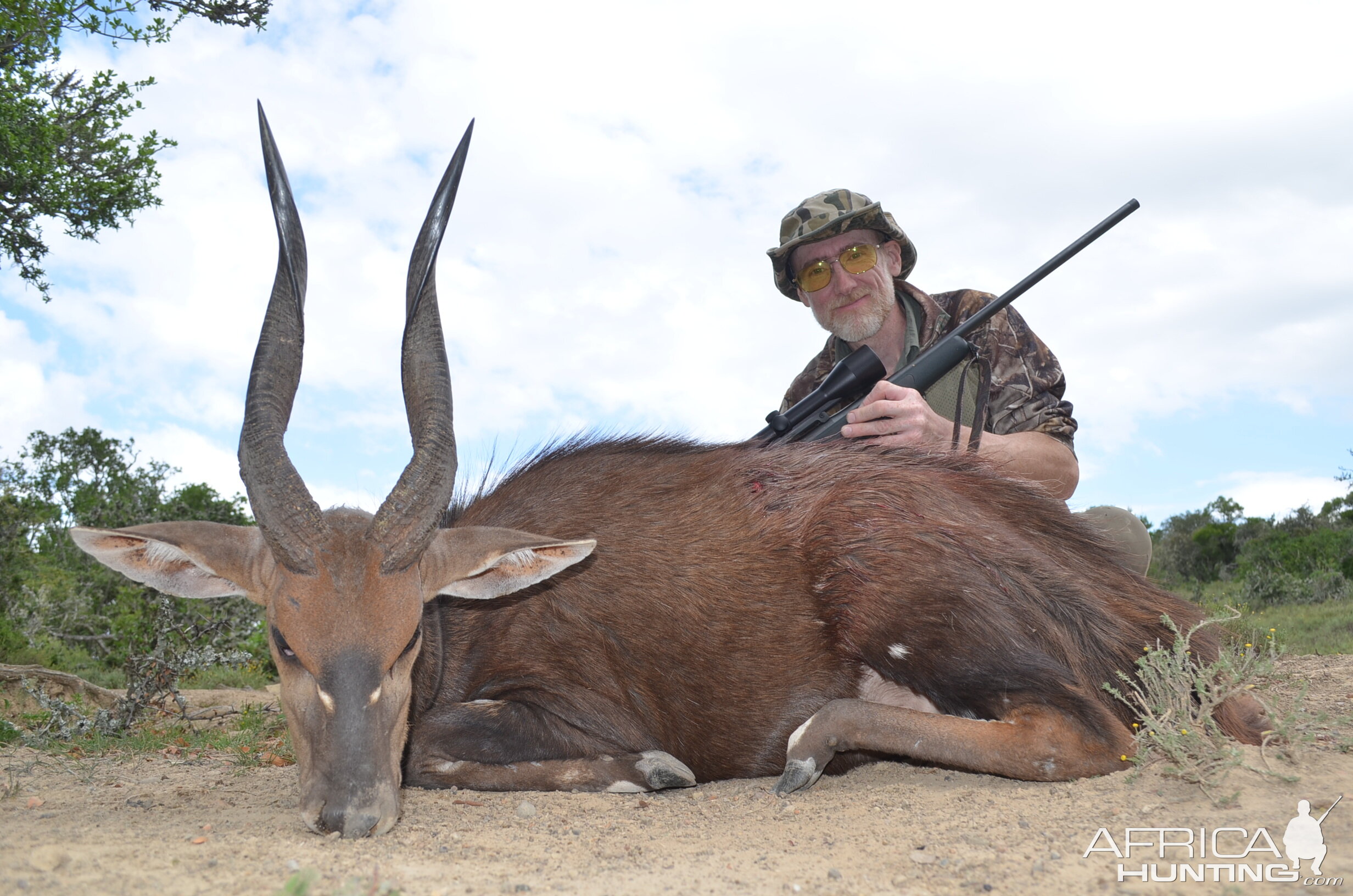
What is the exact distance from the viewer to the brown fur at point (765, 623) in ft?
13.6

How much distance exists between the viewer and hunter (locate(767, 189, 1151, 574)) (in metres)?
5.64

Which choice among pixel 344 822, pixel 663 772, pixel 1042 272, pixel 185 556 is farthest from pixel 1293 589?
pixel 185 556

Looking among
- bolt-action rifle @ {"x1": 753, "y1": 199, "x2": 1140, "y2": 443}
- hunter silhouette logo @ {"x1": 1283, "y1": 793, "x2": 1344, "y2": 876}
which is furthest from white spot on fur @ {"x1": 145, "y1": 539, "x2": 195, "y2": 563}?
hunter silhouette logo @ {"x1": 1283, "y1": 793, "x2": 1344, "y2": 876}

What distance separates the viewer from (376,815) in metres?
3.29

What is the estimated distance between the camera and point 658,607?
437 cm

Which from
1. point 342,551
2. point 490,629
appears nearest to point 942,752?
point 490,629

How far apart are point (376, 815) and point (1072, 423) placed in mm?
4806

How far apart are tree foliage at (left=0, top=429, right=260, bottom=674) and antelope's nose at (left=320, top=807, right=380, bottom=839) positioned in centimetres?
333

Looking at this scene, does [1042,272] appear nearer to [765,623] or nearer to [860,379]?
[860,379]

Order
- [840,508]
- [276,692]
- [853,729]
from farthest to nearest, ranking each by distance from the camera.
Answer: [276,692]
[840,508]
[853,729]

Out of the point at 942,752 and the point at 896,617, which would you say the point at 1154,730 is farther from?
the point at 896,617

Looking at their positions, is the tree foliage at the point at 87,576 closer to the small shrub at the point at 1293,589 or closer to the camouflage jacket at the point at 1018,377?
the camouflage jacket at the point at 1018,377

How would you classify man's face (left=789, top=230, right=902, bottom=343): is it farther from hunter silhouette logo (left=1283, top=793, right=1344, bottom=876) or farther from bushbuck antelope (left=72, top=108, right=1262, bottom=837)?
hunter silhouette logo (left=1283, top=793, right=1344, bottom=876)

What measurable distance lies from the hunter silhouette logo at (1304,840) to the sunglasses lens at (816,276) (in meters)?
4.54
